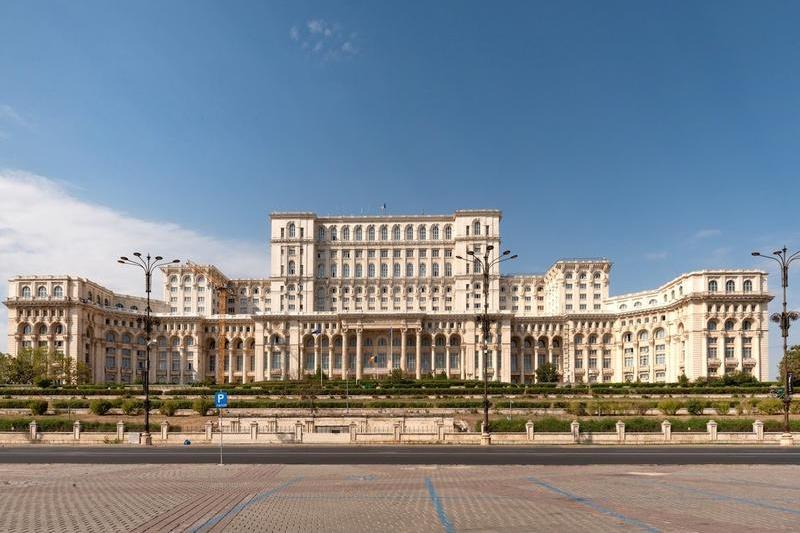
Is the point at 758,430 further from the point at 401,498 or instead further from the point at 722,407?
the point at 401,498

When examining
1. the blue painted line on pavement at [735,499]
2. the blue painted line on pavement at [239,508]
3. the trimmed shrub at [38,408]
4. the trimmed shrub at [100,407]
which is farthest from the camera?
the trimmed shrub at [100,407]

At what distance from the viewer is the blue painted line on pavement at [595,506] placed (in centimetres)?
1489

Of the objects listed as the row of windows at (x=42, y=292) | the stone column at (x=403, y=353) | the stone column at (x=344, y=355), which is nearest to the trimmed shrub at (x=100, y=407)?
the stone column at (x=344, y=355)

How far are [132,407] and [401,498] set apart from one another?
5474 cm

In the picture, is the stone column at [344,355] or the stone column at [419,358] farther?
the stone column at [344,355]

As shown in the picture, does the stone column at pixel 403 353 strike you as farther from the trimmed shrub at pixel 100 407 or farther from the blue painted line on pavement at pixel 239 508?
the blue painted line on pavement at pixel 239 508

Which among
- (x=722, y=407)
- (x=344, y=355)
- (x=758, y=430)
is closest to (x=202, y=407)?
(x=758, y=430)

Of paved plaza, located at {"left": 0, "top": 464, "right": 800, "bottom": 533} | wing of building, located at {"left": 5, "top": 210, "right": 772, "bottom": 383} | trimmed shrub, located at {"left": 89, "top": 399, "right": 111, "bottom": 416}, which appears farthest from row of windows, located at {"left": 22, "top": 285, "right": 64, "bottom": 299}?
paved plaza, located at {"left": 0, "top": 464, "right": 800, "bottom": 533}

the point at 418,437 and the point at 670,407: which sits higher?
the point at 418,437

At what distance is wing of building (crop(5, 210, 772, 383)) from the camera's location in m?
118

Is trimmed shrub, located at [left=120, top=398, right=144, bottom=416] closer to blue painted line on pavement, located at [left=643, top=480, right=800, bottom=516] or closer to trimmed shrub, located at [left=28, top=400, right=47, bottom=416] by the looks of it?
trimmed shrub, located at [left=28, top=400, right=47, bottom=416]

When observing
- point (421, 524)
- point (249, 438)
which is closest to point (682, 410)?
point (249, 438)

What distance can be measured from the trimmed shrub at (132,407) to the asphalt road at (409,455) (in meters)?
24.7

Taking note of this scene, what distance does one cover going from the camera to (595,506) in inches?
695
